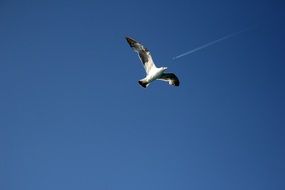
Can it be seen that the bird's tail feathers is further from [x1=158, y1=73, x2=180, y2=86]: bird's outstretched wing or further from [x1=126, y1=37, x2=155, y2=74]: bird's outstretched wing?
[x1=158, y1=73, x2=180, y2=86]: bird's outstretched wing

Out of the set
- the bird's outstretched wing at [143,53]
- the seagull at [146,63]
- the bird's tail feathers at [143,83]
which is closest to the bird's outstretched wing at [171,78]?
the seagull at [146,63]

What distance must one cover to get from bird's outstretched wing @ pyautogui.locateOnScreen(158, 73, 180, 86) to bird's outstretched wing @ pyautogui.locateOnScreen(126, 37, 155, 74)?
1590 mm

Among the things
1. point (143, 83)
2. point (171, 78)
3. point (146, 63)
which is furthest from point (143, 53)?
point (171, 78)

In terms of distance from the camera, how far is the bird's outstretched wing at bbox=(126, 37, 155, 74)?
38.2 meters

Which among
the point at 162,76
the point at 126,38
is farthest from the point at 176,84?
the point at 126,38

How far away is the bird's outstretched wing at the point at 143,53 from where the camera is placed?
38188 mm

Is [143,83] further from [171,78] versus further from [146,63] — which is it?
[171,78]

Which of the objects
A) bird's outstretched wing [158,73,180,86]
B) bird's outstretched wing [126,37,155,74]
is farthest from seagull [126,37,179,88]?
bird's outstretched wing [158,73,180,86]

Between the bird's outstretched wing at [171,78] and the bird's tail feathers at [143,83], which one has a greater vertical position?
the bird's outstretched wing at [171,78]

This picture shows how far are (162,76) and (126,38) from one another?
379 cm

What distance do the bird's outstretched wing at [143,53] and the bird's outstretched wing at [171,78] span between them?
159 centimetres

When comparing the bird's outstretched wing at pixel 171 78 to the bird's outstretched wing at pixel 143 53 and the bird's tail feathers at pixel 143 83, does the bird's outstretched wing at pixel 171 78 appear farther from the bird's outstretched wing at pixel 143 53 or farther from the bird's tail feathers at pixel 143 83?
the bird's tail feathers at pixel 143 83

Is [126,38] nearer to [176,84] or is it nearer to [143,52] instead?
[143,52]

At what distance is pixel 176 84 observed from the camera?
39969mm
